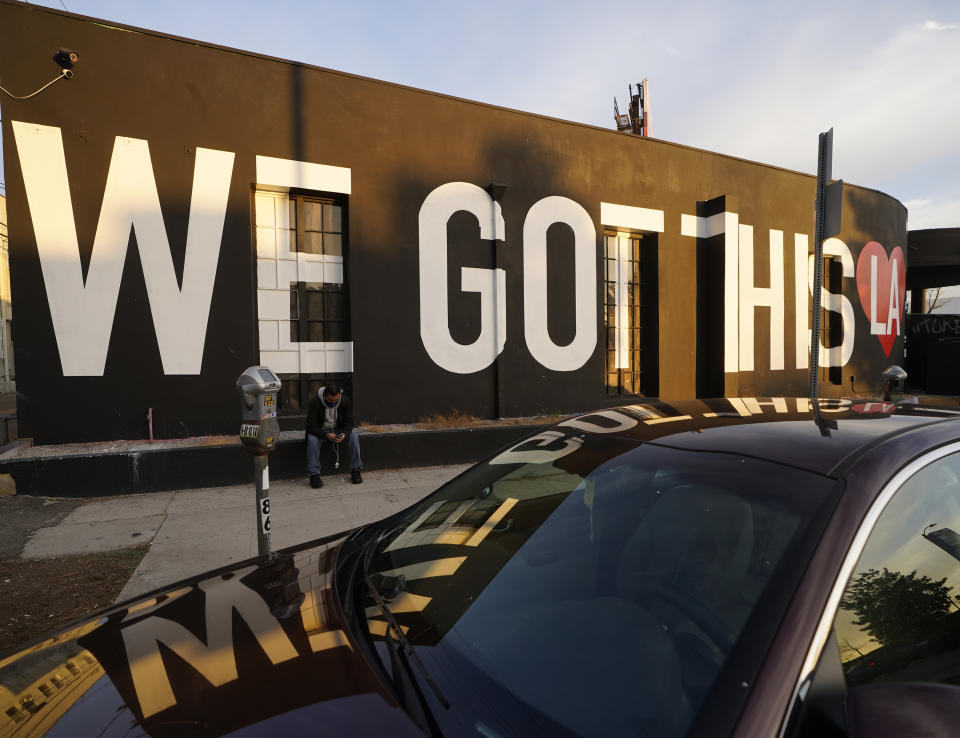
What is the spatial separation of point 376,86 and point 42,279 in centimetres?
458

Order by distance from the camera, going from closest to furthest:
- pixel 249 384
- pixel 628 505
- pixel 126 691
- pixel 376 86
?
pixel 126 691
pixel 628 505
pixel 249 384
pixel 376 86

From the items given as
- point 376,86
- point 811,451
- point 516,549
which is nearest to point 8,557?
point 516,549

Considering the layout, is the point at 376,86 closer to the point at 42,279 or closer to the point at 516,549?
the point at 42,279

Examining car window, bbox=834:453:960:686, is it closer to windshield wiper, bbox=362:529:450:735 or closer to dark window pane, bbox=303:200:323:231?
windshield wiper, bbox=362:529:450:735

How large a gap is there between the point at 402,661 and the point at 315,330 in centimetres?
632

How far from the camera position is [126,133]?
238 inches

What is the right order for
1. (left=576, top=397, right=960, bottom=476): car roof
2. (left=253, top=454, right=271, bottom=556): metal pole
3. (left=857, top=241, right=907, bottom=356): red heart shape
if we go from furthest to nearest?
(left=857, top=241, right=907, bottom=356): red heart shape < (left=253, top=454, right=271, bottom=556): metal pole < (left=576, top=397, right=960, bottom=476): car roof

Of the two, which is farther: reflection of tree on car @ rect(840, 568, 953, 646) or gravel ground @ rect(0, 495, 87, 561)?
gravel ground @ rect(0, 495, 87, 561)

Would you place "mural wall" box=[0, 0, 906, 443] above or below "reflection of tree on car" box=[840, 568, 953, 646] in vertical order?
above

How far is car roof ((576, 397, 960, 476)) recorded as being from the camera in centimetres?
142

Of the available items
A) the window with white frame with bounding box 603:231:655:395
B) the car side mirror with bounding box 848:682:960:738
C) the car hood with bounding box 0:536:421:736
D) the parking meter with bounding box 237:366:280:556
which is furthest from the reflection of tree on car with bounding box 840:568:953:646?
the window with white frame with bounding box 603:231:655:395

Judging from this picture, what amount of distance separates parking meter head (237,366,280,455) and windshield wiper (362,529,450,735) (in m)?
1.53

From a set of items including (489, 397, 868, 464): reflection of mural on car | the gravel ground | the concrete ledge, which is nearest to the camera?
(489, 397, 868, 464): reflection of mural on car

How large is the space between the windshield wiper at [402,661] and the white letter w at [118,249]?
5729 mm
